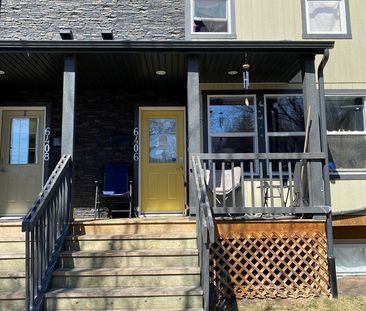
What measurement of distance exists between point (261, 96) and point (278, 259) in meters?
3.09

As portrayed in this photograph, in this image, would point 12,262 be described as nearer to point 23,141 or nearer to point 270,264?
point 270,264

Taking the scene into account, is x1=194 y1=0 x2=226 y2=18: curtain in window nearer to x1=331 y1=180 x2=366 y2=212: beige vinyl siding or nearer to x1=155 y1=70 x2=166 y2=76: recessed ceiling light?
x1=155 y1=70 x2=166 y2=76: recessed ceiling light

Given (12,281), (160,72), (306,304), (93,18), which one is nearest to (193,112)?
(160,72)

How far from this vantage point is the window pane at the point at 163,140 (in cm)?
707

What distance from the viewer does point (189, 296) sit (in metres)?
3.85

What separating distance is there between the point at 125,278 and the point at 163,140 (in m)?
3.36

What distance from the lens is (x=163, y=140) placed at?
23.4 feet

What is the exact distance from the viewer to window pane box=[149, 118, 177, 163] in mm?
7069

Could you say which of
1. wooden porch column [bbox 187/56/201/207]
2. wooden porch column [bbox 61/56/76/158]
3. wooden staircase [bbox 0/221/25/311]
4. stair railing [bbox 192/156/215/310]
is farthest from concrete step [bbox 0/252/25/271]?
wooden porch column [bbox 187/56/201/207]

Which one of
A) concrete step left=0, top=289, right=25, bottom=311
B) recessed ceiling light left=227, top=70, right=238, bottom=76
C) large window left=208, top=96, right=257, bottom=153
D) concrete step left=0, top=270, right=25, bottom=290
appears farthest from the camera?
large window left=208, top=96, right=257, bottom=153

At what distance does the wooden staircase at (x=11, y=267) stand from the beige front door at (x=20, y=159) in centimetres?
214

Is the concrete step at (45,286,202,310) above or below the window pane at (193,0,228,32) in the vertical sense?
below

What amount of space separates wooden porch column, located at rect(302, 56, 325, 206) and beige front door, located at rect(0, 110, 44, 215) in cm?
439

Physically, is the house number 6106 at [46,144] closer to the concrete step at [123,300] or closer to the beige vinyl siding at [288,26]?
the concrete step at [123,300]
